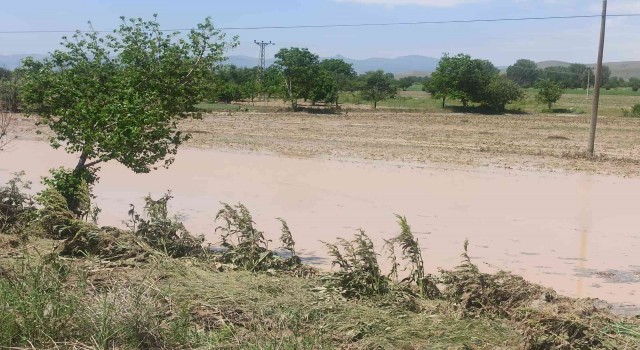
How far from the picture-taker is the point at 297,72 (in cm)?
4694

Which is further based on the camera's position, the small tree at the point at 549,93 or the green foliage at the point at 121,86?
the small tree at the point at 549,93

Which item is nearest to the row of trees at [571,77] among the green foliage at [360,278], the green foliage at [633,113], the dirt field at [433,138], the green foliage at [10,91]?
the green foliage at [633,113]

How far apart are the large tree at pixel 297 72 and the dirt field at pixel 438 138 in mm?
4605

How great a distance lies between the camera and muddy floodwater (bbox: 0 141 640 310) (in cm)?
997

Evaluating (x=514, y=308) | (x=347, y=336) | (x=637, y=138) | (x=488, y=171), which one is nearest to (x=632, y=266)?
(x=514, y=308)

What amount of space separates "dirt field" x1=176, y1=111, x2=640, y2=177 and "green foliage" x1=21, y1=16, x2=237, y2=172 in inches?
512

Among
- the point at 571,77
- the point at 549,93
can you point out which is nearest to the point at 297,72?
the point at 549,93

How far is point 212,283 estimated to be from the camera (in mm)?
6234

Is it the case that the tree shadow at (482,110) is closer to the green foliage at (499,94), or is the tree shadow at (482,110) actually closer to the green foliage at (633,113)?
the green foliage at (499,94)

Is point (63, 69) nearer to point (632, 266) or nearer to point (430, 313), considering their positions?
point (430, 313)

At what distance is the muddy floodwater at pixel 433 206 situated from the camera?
392 inches

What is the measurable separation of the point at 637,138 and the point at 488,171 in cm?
1453

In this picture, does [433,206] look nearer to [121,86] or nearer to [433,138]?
[121,86]

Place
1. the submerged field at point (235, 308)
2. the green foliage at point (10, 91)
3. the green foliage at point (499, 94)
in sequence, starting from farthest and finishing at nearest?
the green foliage at point (499, 94), the green foliage at point (10, 91), the submerged field at point (235, 308)
